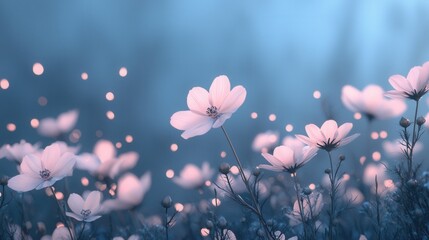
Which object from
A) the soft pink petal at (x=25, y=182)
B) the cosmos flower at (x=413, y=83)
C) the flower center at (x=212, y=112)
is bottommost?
the cosmos flower at (x=413, y=83)

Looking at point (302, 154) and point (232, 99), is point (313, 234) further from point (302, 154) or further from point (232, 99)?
point (232, 99)

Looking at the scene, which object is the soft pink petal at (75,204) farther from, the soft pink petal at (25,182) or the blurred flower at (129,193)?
the blurred flower at (129,193)

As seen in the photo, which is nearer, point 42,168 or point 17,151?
point 42,168

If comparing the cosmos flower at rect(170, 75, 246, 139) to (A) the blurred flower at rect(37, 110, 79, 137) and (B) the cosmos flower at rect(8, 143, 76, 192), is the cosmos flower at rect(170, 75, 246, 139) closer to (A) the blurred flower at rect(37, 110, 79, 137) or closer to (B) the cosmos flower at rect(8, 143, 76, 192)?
(B) the cosmos flower at rect(8, 143, 76, 192)

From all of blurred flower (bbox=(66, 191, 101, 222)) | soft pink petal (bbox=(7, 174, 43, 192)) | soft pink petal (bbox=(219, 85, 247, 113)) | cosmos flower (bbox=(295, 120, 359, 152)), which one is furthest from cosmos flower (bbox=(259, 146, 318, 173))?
soft pink petal (bbox=(7, 174, 43, 192))

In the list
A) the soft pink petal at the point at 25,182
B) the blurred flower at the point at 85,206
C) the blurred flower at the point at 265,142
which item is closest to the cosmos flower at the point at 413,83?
the blurred flower at the point at 85,206

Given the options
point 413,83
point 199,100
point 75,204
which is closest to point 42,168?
point 75,204

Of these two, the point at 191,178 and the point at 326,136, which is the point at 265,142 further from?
the point at 326,136
